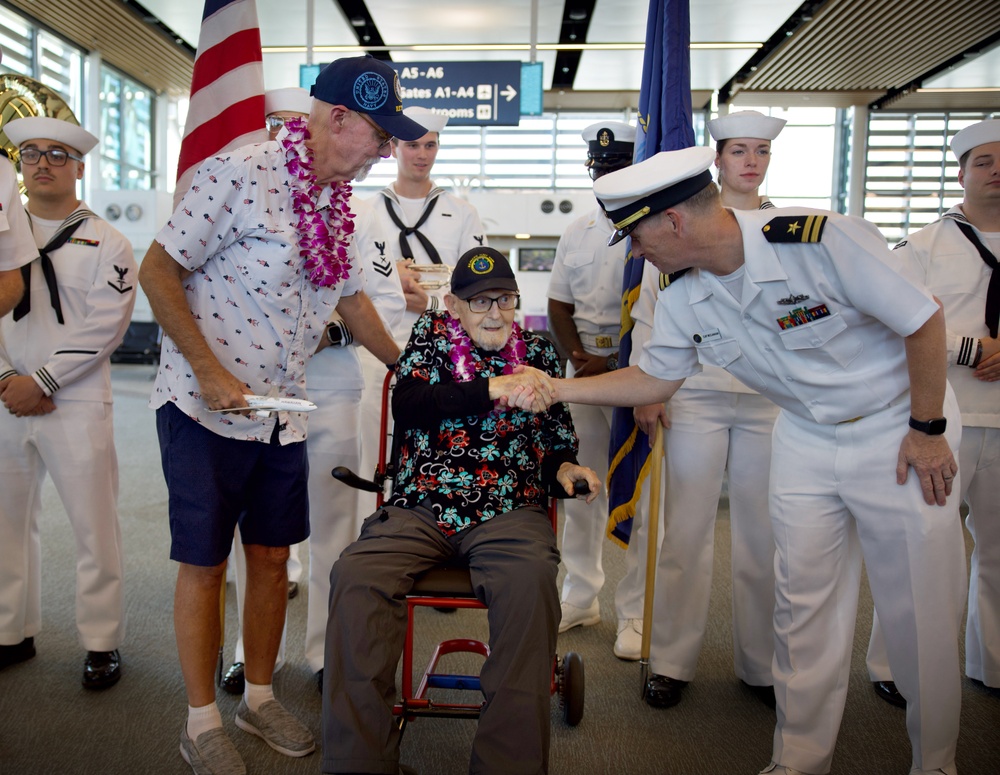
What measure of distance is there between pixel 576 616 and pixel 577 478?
4.31ft

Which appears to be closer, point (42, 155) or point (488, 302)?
point (488, 302)

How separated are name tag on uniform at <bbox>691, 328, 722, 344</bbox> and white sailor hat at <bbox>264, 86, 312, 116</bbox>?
175cm

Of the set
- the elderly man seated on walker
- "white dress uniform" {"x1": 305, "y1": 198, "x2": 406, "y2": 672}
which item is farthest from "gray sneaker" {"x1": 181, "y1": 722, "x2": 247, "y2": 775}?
"white dress uniform" {"x1": 305, "y1": 198, "x2": 406, "y2": 672}

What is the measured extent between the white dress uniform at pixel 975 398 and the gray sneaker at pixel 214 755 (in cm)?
259

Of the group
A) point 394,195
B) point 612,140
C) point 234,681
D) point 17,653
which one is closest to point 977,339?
point 612,140

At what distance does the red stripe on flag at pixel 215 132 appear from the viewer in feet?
9.53

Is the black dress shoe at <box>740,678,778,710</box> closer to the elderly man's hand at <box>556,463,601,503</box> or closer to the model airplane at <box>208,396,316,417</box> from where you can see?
the elderly man's hand at <box>556,463,601,503</box>

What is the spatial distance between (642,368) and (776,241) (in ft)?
1.96

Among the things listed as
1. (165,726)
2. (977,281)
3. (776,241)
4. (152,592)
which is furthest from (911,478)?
(152,592)

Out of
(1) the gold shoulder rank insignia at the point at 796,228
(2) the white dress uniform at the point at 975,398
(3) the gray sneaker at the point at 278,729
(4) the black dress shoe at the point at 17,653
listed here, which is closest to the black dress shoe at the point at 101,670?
(4) the black dress shoe at the point at 17,653

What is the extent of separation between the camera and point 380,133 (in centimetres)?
228

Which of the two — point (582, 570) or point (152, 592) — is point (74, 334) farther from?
point (582, 570)

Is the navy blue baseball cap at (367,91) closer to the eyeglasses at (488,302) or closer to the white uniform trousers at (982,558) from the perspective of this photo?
the eyeglasses at (488,302)

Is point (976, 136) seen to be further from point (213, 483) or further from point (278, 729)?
point (278, 729)
